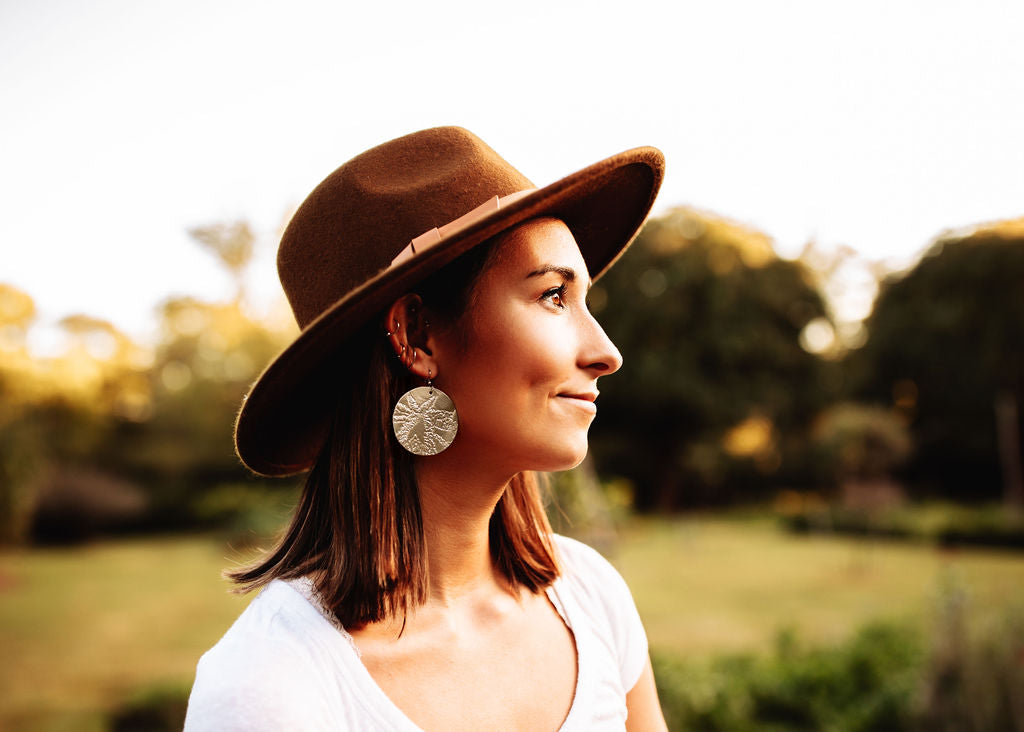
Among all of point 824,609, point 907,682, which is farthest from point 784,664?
point 824,609

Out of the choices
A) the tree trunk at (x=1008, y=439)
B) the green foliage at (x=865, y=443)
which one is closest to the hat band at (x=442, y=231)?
the green foliage at (x=865, y=443)

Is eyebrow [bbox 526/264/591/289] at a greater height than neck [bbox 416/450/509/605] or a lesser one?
greater

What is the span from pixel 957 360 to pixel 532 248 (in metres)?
16.4

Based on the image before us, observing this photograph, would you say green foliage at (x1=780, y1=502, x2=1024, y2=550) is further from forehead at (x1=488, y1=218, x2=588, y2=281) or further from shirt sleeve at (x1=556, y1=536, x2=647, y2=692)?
forehead at (x1=488, y1=218, x2=588, y2=281)

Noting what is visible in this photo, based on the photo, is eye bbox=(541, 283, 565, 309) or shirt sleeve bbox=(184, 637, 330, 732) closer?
shirt sleeve bbox=(184, 637, 330, 732)

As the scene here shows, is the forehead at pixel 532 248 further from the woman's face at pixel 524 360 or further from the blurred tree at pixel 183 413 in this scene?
the blurred tree at pixel 183 413

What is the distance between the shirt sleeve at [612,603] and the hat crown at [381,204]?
821 millimetres

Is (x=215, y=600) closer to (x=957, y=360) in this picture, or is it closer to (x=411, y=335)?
(x=411, y=335)

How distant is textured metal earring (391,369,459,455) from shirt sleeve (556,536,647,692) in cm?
53

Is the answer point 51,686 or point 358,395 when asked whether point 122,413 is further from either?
point 358,395

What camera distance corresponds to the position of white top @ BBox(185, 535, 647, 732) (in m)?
1.08

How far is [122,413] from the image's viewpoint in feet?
43.0

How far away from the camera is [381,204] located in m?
1.24

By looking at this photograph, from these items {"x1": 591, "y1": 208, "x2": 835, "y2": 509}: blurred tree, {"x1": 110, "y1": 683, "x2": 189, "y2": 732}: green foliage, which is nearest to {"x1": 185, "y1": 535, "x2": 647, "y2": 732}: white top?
{"x1": 110, "y1": 683, "x2": 189, "y2": 732}: green foliage
